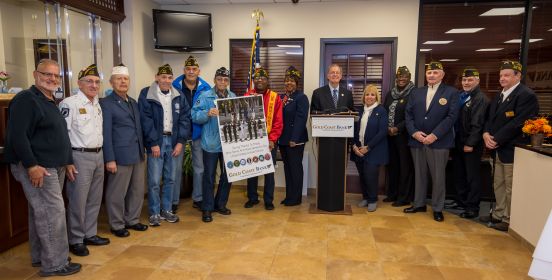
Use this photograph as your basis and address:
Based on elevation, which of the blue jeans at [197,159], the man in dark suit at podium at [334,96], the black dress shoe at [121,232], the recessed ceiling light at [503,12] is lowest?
the black dress shoe at [121,232]

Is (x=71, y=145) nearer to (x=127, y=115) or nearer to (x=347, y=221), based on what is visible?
Result: (x=127, y=115)

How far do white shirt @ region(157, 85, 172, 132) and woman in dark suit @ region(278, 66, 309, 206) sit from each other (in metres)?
1.34

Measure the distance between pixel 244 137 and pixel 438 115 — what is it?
6.89 ft

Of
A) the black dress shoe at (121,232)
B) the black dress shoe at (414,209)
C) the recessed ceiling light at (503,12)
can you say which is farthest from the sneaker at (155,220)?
the recessed ceiling light at (503,12)

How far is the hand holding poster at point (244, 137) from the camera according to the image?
12.4 ft

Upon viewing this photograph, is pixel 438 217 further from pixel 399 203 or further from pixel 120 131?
pixel 120 131

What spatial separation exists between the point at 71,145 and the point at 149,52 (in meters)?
2.62

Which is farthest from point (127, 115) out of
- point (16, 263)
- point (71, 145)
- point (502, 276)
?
point (502, 276)

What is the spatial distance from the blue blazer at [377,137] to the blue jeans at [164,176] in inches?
89.1

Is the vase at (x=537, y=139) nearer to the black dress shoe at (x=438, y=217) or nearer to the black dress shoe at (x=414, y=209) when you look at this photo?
the black dress shoe at (x=438, y=217)

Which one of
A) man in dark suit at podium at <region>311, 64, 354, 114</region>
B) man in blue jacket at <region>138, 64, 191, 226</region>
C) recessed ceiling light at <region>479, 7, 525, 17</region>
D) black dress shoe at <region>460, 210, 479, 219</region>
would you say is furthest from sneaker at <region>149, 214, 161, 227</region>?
recessed ceiling light at <region>479, 7, 525, 17</region>

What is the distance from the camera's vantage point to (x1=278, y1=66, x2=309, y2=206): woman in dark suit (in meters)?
4.29

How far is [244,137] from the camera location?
3.90 m

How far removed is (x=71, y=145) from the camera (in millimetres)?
2895
